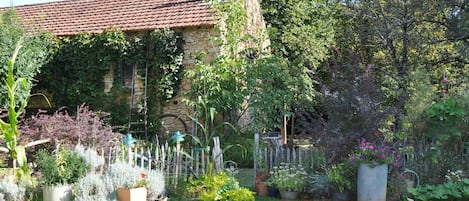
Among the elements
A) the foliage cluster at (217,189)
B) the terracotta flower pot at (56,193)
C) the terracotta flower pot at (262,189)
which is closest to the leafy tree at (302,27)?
the terracotta flower pot at (262,189)

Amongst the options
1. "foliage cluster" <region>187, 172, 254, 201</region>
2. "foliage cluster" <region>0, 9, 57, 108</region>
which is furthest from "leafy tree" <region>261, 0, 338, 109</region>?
"foliage cluster" <region>187, 172, 254, 201</region>

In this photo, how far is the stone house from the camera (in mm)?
13070

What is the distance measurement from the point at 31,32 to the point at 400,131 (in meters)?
11.5

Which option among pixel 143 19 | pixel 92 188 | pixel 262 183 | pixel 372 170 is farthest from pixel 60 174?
pixel 143 19

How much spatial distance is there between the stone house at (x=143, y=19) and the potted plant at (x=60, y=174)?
21.8 ft

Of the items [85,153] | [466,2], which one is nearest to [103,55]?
[85,153]

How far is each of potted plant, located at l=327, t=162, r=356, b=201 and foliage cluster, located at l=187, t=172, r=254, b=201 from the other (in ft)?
4.47

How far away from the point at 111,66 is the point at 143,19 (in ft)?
5.97

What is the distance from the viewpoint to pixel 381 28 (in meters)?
13.4

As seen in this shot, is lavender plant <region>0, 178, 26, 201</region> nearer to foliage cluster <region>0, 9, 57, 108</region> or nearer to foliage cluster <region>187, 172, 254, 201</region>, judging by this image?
foliage cluster <region>187, 172, 254, 201</region>

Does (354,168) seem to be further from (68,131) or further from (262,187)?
(68,131)

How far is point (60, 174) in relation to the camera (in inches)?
248

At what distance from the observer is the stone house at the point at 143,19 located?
13.1 metres

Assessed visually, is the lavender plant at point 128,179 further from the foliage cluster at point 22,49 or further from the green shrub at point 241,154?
the foliage cluster at point 22,49
